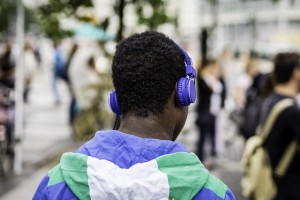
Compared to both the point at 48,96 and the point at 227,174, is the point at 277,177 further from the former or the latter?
the point at 48,96

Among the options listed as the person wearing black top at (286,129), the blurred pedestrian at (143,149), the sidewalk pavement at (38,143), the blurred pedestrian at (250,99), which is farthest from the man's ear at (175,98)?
the sidewalk pavement at (38,143)

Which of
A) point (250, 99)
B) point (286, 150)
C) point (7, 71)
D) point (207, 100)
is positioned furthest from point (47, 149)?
point (286, 150)

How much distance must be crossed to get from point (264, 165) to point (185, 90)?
2438 mm

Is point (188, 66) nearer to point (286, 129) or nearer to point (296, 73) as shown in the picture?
point (286, 129)

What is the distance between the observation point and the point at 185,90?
1.77 meters

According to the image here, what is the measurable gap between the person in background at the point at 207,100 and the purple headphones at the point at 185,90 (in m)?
7.13

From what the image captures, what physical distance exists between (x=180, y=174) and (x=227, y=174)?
743cm

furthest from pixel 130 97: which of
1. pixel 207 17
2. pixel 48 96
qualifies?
pixel 207 17

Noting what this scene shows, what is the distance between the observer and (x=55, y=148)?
10.8 m

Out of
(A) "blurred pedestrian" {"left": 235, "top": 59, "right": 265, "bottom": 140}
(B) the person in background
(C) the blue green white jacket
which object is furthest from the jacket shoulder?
(B) the person in background

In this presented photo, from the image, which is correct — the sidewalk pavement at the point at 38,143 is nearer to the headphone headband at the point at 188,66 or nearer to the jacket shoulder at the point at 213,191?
the headphone headband at the point at 188,66

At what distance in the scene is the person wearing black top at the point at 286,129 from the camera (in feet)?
12.5

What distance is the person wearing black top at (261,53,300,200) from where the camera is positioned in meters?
3.80

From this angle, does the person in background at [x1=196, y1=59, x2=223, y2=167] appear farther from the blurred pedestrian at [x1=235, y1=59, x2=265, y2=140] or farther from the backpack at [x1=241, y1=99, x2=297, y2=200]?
the backpack at [x1=241, y1=99, x2=297, y2=200]
